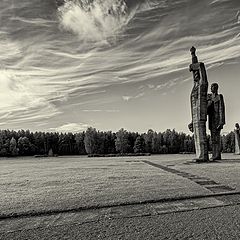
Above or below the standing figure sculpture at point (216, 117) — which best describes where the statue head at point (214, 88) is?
above

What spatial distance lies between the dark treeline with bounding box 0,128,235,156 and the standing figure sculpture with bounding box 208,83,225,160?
61317 mm

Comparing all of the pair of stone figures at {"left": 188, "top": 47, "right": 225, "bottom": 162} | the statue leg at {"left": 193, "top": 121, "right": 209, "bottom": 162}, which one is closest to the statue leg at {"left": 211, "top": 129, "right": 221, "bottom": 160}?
the pair of stone figures at {"left": 188, "top": 47, "right": 225, "bottom": 162}

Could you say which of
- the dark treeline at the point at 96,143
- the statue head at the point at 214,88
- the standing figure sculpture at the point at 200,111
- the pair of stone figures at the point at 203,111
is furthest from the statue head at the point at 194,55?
the dark treeline at the point at 96,143

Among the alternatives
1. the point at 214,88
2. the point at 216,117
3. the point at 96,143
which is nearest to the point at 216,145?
the point at 216,117

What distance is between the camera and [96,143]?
94.6 m

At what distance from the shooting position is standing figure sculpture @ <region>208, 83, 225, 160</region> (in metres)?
26.2

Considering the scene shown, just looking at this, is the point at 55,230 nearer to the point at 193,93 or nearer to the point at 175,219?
the point at 175,219

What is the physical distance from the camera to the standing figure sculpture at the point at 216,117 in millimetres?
26175

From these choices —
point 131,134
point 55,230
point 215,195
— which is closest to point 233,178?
point 215,195

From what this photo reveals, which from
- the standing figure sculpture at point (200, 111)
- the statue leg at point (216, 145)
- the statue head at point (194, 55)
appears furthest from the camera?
the statue leg at point (216, 145)

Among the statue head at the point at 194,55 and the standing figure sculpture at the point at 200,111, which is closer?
the standing figure sculpture at the point at 200,111

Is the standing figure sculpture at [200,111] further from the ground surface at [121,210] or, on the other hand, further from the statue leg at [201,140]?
the ground surface at [121,210]

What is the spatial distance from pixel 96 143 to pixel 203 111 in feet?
239

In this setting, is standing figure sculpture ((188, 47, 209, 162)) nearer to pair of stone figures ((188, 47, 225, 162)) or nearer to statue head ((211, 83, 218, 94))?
pair of stone figures ((188, 47, 225, 162))
